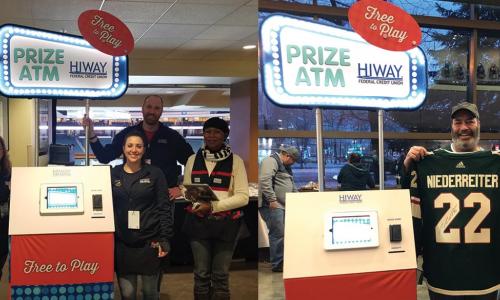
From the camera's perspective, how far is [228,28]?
4348mm

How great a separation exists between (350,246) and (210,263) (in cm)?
117

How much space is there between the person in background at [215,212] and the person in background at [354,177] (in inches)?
83.8

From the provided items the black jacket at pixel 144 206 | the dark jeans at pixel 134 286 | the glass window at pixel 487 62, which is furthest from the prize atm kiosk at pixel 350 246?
the glass window at pixel 487 62

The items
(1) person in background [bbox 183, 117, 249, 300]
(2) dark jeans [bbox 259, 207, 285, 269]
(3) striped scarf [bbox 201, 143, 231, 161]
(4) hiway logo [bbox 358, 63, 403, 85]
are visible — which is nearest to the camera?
(4) hiway logo [bbox 358, 63, 403, 85]

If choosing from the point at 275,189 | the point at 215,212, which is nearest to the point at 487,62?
the point at 275,189

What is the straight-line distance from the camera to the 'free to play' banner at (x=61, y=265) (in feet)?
8.18

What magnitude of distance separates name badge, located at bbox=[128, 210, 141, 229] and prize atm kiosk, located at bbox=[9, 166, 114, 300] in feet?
0.36

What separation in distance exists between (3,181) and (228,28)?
2374 mm

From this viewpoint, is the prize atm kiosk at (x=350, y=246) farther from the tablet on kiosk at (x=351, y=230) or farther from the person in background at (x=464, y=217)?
the person in background at (x=464, y=217)

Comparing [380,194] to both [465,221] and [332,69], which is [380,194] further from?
[332,69]

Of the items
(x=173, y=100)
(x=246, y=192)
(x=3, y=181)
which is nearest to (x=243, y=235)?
(x=246, y=192)

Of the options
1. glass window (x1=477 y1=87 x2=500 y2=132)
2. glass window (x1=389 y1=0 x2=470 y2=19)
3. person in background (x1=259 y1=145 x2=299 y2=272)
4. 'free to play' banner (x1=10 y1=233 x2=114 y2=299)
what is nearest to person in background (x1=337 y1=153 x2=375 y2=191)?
person in background (x1=259 y1=145 x2=299 y2=272)

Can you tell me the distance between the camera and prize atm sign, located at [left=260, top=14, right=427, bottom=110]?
213cm

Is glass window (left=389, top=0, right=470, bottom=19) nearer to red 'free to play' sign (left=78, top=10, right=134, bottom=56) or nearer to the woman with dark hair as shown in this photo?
red 'free to play' sign (left=78, top=10, right=134, bottom=56)
